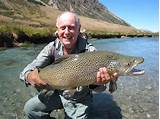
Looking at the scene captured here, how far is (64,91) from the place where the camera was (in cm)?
575

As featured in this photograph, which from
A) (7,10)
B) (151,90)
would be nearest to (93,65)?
(151,90)

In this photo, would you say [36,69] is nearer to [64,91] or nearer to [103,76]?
[64,91]

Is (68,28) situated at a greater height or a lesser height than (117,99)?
greater

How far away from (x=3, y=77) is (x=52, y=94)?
6246 mm

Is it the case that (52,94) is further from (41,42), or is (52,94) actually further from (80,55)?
(41,42)

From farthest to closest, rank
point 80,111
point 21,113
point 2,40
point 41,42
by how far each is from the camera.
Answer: point 41,42, point 2,40, point 21,113, point 80,111

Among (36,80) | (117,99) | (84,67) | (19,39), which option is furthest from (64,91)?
(19,39)

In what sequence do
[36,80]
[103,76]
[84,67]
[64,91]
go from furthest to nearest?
[64,91] → [36,80] → [84,67] → [103,76]

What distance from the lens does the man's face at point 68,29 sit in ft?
17.5

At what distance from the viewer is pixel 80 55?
16.3ft

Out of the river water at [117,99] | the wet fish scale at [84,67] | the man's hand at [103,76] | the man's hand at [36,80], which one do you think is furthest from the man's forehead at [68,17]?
the river water at [117,99]

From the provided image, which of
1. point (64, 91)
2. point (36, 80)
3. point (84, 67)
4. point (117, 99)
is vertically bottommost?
point (117, 99)

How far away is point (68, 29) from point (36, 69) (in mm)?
792

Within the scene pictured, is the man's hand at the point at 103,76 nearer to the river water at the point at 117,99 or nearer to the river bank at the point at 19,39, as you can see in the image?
the river water at the point at 117,99
